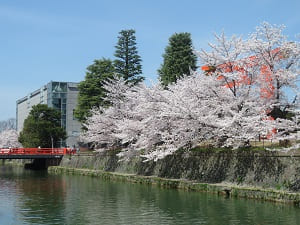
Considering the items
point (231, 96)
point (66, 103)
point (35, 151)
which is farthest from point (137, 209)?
point (66, 103)

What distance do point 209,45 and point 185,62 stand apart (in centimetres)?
2202

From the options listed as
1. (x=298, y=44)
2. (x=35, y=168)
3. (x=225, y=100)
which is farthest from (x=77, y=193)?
(x=35, y=168)

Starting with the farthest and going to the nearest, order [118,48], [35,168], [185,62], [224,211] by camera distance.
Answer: [35,168] < [118,48] < [185,62] < [224,211]

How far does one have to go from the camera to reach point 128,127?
35281mm

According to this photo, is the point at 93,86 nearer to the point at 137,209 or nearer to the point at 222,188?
the point at 222,188

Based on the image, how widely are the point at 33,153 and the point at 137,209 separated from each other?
39.5 meters

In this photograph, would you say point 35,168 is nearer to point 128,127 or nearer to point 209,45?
point 128,127

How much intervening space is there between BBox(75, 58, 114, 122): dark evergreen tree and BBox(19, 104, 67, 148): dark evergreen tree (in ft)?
46.2

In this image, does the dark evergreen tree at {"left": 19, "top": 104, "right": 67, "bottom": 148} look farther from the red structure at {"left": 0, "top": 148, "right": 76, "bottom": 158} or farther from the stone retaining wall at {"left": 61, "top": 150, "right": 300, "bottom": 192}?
the stone retaining wall at {"left": 61, "top": 150, "right": 300, "bottom": 192}

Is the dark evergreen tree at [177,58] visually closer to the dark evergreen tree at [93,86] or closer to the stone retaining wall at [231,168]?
the dark evergreen tree at [93,86]

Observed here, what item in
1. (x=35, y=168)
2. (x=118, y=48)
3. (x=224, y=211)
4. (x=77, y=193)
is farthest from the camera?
(x=35, y=168)

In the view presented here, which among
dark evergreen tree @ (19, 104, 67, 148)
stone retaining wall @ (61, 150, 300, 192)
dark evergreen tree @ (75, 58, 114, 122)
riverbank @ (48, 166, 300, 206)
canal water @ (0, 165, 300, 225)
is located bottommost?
canal water @ (0, 165, 300, 225)

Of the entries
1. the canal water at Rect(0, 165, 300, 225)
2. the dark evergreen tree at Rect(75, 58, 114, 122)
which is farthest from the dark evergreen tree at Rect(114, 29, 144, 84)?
the canal water at Rect(0, 165, 300, 225)

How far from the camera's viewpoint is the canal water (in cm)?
1723
